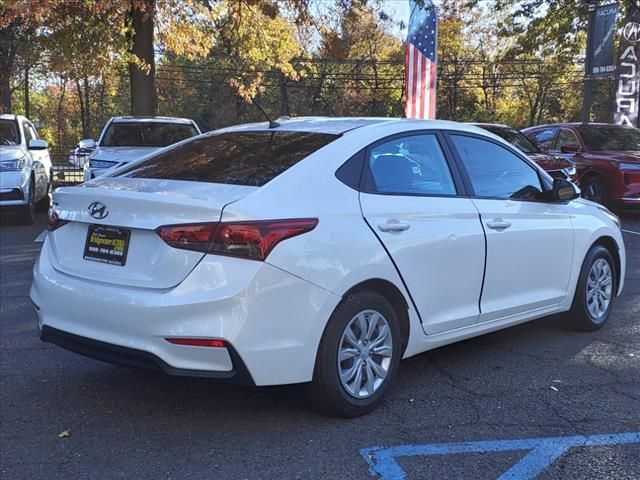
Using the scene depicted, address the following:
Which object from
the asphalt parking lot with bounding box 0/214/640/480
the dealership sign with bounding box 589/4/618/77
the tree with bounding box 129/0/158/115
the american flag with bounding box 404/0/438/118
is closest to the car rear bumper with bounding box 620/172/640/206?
the american flag with bounding box 404/0/438/118

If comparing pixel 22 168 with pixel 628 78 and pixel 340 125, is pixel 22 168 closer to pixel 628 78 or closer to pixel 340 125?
pixel 340 125

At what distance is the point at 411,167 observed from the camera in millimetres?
4160

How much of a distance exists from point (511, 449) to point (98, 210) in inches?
96.0

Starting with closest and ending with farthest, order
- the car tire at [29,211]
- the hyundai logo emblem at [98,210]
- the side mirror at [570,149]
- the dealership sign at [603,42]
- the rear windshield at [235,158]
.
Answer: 1. the hyundai logo emblem at [98,210]
2. the rear windshield at [235,158]
3. the car tire at [29,211]
4. the side mirror at [570,149]
5. the dealership sign at [603,42]

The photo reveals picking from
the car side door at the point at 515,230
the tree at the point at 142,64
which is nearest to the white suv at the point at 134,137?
the tree at the point at 142,64

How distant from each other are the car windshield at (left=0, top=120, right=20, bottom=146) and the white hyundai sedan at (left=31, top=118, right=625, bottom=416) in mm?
8155

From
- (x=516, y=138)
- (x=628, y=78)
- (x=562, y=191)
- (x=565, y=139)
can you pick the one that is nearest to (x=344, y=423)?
(x=562, y=191)

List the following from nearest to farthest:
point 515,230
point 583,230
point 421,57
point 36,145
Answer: point 515,230
point 583,230
point 36,145
point 421,57

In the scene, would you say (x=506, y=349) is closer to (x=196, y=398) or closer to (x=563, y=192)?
(x=563, y=192)

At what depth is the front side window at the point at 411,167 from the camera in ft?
13.0

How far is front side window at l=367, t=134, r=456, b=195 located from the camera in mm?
3957

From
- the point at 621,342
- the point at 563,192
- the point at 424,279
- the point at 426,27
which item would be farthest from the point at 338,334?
the point at 426,27

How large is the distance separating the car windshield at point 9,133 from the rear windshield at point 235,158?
8.18 m

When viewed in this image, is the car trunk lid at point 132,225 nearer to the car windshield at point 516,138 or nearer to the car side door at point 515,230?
the car side door at point 515,230
